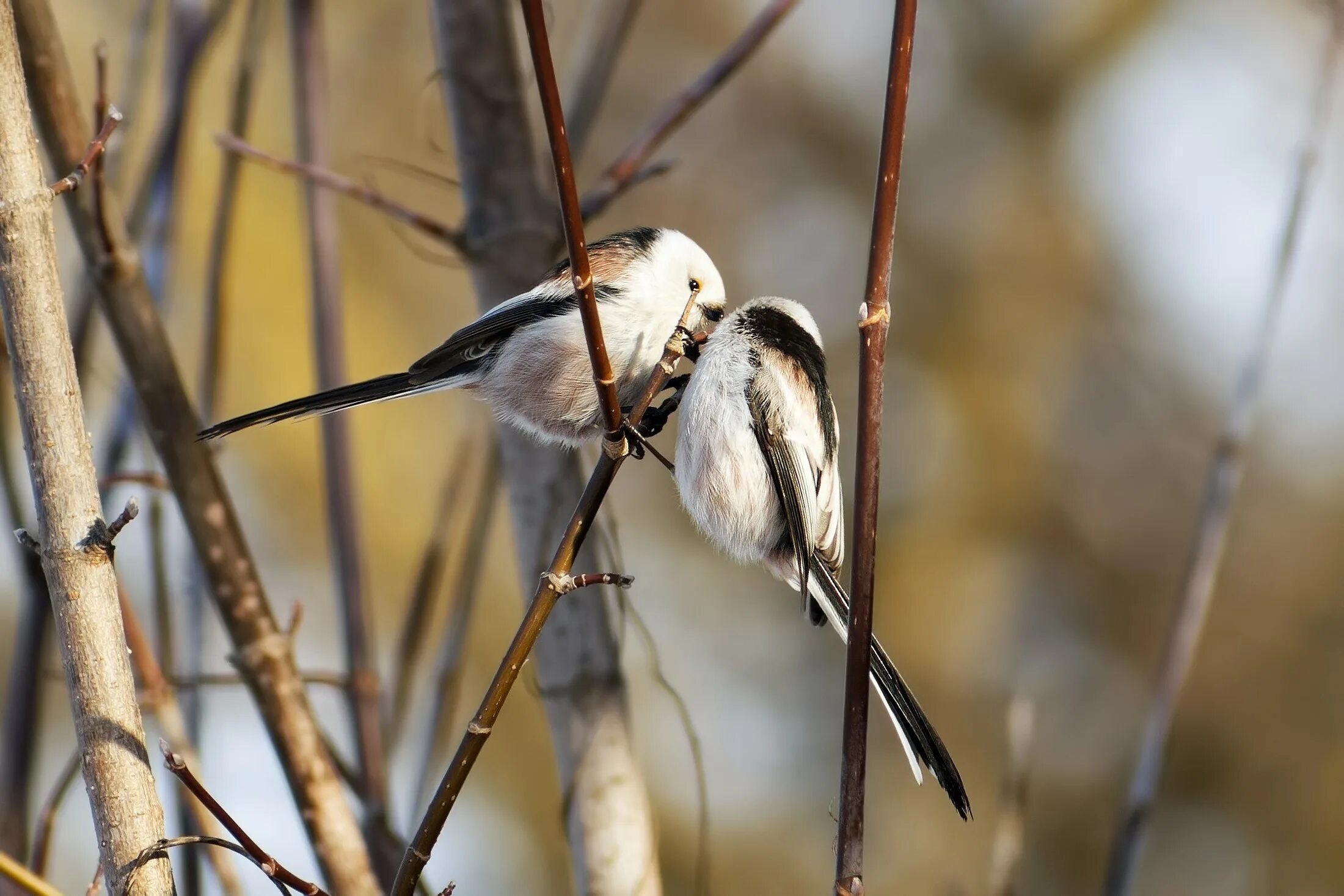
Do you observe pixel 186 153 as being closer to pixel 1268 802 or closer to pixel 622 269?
pixel 622 269

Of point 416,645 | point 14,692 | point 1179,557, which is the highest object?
point 1179,557

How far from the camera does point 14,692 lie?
1.44 meters

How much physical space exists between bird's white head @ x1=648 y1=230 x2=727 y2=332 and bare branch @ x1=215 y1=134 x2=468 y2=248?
338 millimetres

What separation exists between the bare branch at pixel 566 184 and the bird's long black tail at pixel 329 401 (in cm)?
53

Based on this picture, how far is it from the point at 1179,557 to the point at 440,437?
3.39m

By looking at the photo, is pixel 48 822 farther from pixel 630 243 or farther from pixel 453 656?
pixel 630 243

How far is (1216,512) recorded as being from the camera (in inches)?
59.4

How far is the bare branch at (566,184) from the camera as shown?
90 centimetres

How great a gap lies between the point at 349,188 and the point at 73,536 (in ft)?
3.07

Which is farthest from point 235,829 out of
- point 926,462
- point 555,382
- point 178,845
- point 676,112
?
point 926,462

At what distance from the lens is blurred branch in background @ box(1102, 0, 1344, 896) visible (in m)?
1.41

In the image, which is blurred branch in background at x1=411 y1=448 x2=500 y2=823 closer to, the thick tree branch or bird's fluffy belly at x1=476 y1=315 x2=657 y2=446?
bird's fluffy belly at x1=476 y1=315 x2=657 y2=446

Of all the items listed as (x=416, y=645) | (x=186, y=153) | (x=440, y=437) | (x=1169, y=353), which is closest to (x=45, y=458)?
(x=416, y=645)

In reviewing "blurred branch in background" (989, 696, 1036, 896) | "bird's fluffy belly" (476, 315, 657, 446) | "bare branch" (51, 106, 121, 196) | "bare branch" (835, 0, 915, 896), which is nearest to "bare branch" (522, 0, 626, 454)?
"bare branch" (835, 0, 915, 896)
